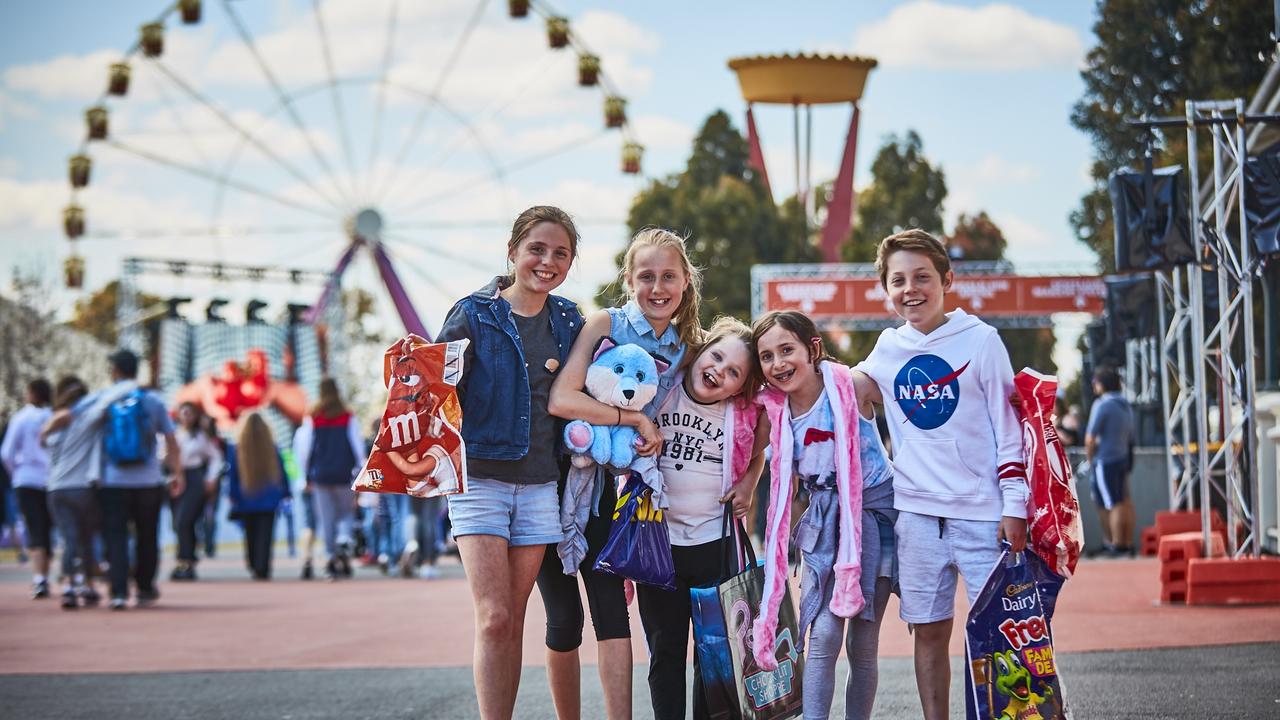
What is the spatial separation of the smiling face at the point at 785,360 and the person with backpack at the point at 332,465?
996cm

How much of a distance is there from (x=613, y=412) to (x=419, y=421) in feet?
1.97

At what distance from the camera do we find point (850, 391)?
187 inches

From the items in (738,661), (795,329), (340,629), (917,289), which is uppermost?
(917,289)

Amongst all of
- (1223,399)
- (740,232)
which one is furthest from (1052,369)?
(1223,399)

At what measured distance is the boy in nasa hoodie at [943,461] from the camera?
15.0 feet

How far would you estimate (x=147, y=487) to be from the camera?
1130cm

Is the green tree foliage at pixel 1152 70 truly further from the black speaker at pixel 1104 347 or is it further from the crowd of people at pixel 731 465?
the crowd of people at pixel 731 465

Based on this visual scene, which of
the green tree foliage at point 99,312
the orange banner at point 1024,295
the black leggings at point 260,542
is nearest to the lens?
the black leggings at point 260,542

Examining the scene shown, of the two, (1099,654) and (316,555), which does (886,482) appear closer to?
(1099,654)

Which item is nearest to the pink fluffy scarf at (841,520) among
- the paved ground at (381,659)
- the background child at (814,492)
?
the background child at (814,492)

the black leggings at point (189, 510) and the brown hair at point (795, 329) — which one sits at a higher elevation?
the brown hair at point (795, 329)

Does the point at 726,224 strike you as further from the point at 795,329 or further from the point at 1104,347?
the point at 795,329

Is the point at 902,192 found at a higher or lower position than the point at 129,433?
higher

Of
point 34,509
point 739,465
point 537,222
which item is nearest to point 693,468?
point 739,465
